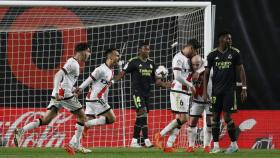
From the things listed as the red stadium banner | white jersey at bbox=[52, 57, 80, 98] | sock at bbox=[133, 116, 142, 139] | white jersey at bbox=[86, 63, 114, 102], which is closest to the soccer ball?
sock at bbox=[133, 116, 142, 139]

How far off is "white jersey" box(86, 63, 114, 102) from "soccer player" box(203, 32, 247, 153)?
2001mm

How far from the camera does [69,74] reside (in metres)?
15.3

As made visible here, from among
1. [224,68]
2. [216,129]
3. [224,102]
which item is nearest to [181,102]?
[216,129]

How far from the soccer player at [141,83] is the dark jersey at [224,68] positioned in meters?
2.78

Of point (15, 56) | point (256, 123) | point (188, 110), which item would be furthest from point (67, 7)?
point (256, 123)

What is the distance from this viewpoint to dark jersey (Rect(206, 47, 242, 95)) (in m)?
15.4

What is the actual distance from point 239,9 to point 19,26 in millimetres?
4914

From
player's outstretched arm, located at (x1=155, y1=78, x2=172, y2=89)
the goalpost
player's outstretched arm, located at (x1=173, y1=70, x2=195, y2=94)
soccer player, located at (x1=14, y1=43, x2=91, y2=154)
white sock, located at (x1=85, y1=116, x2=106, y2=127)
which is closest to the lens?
soccer player, located at (x1=14, y1=43, x2=91, y2=154)

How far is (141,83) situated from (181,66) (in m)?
2.46

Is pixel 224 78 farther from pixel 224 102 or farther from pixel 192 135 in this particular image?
pixel 192 135

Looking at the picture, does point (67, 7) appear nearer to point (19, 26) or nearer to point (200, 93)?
point (19, 26)

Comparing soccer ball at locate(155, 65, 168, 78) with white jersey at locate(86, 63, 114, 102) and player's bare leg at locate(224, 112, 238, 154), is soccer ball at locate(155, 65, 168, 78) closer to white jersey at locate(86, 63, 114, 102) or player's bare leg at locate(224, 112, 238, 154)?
white jersey at locate(86, 63, 114, 102)

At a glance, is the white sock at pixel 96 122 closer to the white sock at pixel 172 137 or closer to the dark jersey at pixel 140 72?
the white sock at pixel 172 137

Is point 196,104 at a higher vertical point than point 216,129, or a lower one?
higher
